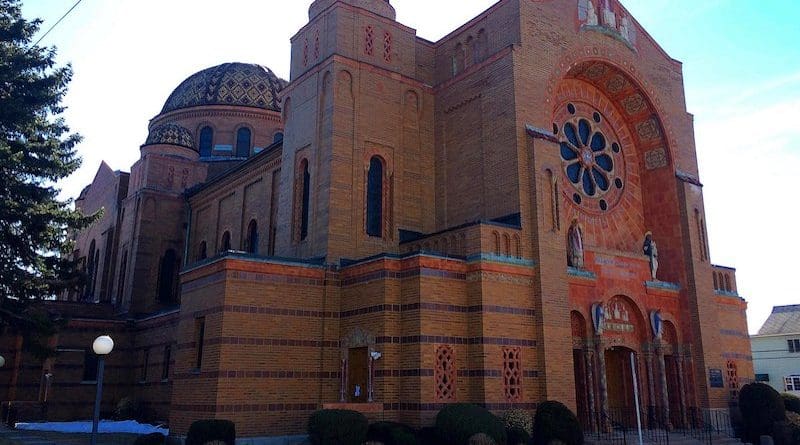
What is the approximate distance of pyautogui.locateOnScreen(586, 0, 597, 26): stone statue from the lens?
976 inches

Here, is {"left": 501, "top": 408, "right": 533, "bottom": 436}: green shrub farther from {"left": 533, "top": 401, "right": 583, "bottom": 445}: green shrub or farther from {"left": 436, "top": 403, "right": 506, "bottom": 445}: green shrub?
{"left": 436, "top": 403, "right": 506, "bottom": 445}: green shrub

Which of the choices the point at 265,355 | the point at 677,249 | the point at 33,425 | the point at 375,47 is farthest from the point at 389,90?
the point at 33,425

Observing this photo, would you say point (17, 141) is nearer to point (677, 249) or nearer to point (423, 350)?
point (423, 350)

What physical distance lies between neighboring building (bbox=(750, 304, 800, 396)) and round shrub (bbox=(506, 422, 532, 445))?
43.2m

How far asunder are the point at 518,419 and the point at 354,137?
32.8 feet

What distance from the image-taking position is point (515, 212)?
67.5 ft

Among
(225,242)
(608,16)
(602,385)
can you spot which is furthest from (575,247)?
(225,242)

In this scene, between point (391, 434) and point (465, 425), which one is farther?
point (391, 434)

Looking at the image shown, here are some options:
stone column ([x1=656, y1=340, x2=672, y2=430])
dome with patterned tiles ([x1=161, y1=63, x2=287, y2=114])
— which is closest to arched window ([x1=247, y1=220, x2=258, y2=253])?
dome with patterned tiles ([x1=161, y1=63, x2=287, y2=114])

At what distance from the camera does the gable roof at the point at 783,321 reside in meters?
53.7

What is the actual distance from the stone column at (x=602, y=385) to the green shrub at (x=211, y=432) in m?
11.0

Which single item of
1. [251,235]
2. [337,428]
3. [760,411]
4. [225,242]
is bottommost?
[337,428]

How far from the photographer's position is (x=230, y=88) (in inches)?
1706

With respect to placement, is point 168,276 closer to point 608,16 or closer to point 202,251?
point 202,251
